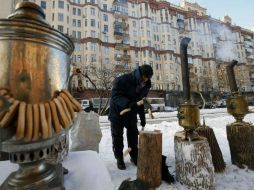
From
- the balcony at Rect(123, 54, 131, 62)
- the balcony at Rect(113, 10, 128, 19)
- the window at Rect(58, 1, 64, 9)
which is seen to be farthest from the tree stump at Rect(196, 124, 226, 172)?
the balcony at Rect(113, 10, 128, 19)

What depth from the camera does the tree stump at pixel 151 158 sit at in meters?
2.23

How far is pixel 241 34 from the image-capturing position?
189 feet

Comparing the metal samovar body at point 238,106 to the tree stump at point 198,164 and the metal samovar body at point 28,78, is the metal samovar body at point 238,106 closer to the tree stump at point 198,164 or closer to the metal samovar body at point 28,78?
the tree stump at point 198,164

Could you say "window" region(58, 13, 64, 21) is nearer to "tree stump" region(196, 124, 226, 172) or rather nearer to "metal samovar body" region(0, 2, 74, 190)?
"tree stump" region(196, 124, 226, 172)

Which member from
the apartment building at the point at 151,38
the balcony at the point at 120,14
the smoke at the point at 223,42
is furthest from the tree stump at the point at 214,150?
the smoke at the point at 223,42

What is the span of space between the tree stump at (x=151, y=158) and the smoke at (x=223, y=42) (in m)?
56.6

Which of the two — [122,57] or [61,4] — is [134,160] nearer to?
[122,57]

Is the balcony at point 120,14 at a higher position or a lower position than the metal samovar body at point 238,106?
higher

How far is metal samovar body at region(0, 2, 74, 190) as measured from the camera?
80 centimetres

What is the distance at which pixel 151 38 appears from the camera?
1623 inches

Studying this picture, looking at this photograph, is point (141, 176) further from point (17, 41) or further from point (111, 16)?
point (111, 16)

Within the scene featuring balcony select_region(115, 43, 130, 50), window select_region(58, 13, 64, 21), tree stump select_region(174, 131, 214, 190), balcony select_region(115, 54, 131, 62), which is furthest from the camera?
balcony select_region(115, 43, 130, 50)

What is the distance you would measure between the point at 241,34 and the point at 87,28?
1945 inches

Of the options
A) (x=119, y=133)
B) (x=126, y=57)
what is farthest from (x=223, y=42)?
(x=119, y=133)
